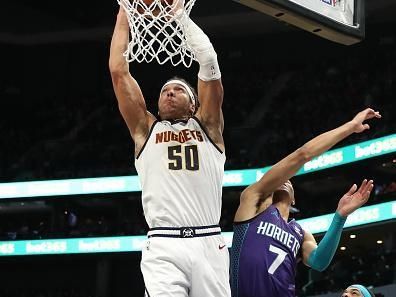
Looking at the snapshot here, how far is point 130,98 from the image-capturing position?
3988 millimetres

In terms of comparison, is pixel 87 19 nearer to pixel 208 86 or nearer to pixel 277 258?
pixel 277 258

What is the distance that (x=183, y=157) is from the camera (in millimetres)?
3852

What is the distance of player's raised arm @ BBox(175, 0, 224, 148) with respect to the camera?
3988 mm

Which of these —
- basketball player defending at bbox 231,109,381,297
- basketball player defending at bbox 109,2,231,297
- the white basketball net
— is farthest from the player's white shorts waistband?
the white basketball net

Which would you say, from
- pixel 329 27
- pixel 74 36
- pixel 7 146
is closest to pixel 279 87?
pixel 74 36

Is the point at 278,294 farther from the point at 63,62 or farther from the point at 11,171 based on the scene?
the point at 63,62

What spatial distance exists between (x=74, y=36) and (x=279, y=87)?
677 centimetres

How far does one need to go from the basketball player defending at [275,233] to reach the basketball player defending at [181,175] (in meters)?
0.62

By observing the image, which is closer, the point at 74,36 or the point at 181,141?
the point at 181,141

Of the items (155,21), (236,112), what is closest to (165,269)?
(155,21)

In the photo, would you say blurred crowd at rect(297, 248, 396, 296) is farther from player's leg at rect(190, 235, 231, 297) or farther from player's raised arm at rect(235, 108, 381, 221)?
player's leg at rect(190, 235, 231, 297)

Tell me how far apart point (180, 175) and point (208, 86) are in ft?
1.70

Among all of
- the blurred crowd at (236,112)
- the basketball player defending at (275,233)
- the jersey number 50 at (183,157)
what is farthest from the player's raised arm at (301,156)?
the blurred crowd at (236,112)

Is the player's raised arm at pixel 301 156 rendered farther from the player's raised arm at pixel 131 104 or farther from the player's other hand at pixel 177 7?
the player's other hand at pixel 177 7
